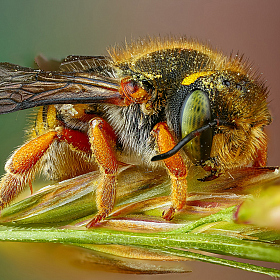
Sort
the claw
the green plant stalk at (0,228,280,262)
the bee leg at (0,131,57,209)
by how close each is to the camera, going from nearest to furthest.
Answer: the green plant stalk at (0,228,280,262), the claw, the bee leg at (0,131,57,209)

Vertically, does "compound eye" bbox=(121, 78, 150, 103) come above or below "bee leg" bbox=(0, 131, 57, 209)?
above

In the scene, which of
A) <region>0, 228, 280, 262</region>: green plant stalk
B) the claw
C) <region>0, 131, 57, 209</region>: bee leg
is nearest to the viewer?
<region>0, 228, 280, 262</region>: green plant stalk

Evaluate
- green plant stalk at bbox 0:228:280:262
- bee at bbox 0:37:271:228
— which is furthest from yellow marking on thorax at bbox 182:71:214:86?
green plant stalk at bbox 0:228:280:262

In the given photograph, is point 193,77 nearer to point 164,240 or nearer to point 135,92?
point 135,92

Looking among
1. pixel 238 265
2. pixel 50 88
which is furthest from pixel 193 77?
pixel 238 265

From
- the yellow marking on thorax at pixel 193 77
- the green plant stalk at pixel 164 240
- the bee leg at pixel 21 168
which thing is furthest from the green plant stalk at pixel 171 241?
the yellow marking on thorax at pixel 193 77

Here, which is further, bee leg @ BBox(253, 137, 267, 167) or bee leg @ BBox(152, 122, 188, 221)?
bee leg @ BBox(253, 137, 267, 167)

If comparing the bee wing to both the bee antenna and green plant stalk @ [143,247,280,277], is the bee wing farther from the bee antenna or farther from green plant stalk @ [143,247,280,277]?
green plant stalk @ [143,247,280,277]

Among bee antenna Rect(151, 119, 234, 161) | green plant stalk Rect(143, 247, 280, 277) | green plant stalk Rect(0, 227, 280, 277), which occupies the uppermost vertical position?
bee antenna Rect(151, 119, 234, 161)
